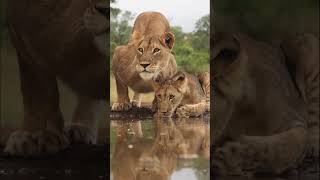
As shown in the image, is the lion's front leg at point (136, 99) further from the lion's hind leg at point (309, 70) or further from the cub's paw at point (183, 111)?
the lion's hind leg at point (309, 70)

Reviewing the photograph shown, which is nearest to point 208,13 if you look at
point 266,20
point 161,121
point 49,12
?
point 266,20

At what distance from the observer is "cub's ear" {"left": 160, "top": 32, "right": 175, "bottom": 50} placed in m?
4.93

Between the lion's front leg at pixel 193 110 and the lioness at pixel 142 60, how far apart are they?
28cm

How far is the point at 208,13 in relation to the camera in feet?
16.1

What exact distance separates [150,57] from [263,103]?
0.94 meters

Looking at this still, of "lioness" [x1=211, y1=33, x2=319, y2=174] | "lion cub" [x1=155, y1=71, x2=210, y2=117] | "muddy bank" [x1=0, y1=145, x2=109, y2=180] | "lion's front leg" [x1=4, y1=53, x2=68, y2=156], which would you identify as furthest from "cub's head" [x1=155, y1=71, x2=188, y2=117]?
"lion's front leg" [x1=4, y1=53, x2=68, y2=156]

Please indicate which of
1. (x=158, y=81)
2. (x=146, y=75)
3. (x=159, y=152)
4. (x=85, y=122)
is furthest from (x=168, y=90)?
(x=85, y=122)

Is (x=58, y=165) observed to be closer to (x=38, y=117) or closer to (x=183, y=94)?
(x=38, y=117)

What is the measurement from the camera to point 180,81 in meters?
4.94

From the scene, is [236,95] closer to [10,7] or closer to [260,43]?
[260,43]

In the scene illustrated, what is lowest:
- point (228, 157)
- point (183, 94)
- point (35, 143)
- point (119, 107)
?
point (228, 157)

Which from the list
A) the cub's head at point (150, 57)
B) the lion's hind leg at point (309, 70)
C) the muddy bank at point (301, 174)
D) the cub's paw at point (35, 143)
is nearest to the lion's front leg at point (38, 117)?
the cub's paw at point (35, 143)

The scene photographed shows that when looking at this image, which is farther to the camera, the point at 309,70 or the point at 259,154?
the point at 309,70

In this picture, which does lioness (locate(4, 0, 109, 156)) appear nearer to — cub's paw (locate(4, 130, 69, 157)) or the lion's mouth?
cub's paw (locate(4, 130, 69, 157))
